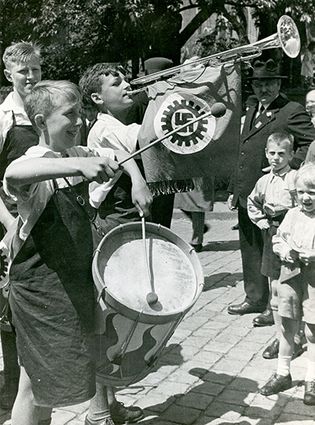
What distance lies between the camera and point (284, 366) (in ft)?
12.6

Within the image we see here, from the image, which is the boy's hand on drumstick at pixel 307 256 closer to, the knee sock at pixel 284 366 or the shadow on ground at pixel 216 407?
the knee sock at pixel 284 366

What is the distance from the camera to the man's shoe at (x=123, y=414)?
3.45 meters

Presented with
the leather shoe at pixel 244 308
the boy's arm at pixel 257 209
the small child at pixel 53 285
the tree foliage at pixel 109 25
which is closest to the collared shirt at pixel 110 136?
the small child at pixel 53 285

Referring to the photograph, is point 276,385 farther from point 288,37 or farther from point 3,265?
point 288,37

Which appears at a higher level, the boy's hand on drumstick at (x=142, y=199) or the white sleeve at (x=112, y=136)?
the white sleeve at (x=112, y=136)

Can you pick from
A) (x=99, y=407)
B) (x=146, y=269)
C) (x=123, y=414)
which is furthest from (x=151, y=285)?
(x=123, y=414)

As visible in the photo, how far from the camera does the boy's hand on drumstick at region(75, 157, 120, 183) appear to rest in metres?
2.42

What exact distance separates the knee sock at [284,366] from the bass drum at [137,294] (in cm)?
106

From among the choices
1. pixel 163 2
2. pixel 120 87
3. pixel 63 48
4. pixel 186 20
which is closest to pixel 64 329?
pixel 120 87

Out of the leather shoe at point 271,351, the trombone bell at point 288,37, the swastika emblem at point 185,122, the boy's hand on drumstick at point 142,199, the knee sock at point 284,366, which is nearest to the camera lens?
the boy's hand on drumstick at point 142,199

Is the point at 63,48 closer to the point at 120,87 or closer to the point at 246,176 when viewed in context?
the point at 246,176

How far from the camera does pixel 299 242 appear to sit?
3746mm

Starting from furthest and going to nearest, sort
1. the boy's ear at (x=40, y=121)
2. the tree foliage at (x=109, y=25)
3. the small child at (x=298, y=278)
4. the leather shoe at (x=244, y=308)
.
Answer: the tree foliage at (x=109, y=25), the leather shoe at (x=244, y=308), the small child at (x=298, y=278), the boy's ear at (x=40, y=121)

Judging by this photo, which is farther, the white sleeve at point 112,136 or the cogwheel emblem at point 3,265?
the white sleeve at point 112,136
